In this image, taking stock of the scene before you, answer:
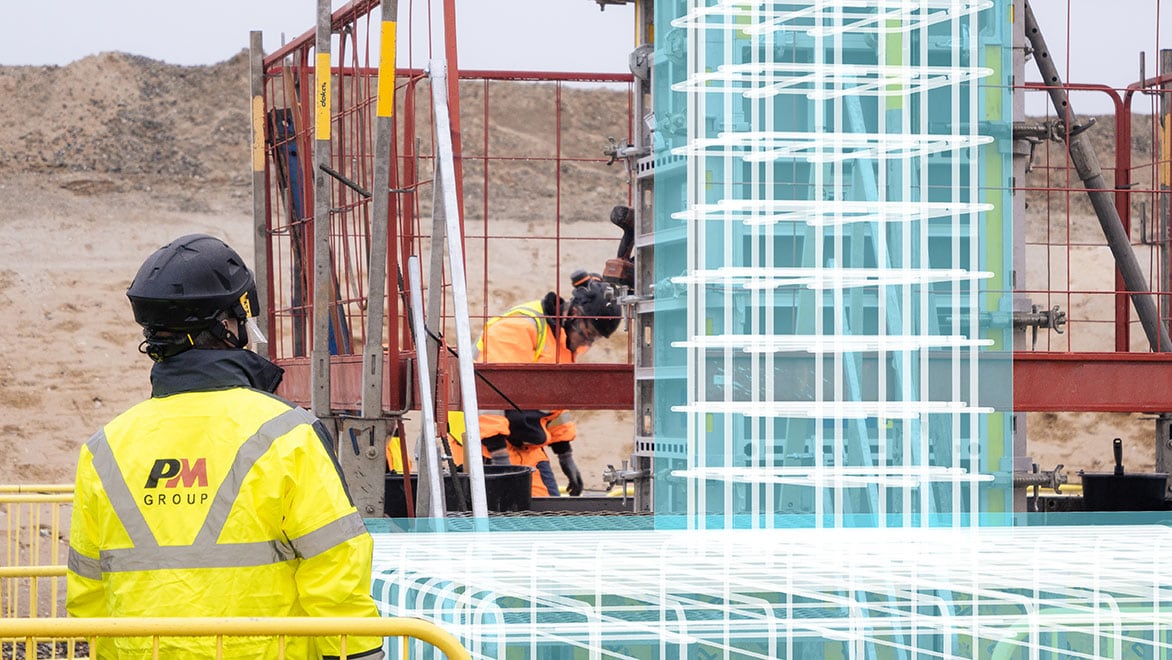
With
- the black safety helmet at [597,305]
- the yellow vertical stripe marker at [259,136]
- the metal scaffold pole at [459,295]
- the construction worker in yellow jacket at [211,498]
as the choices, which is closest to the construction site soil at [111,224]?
the black safety helmet at [597,305]

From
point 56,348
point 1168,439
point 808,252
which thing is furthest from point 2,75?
point 808,252

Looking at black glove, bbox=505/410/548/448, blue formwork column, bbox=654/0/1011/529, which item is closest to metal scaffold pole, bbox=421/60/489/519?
blue formwork column, bbox=654/0/1011/529

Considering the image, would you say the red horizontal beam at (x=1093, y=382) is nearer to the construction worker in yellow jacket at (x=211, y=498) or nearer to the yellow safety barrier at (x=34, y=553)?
the yellow safety barrier at (x=34, y=553)

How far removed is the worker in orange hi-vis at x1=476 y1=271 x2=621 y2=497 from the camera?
32.9ft

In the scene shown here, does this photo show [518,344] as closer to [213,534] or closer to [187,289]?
[187,289]

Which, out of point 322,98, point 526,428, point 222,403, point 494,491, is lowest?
point 494,491

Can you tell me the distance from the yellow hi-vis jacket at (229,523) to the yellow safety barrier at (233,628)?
166mm

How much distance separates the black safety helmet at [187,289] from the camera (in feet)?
10.6

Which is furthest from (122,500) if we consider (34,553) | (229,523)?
(34,553)

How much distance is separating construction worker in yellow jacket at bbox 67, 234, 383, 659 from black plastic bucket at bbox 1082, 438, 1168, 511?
6.75m

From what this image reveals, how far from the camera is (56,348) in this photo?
24844 mm

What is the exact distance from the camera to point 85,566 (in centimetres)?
333

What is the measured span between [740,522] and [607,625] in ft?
4.71

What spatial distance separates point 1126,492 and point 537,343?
346 centimetres
